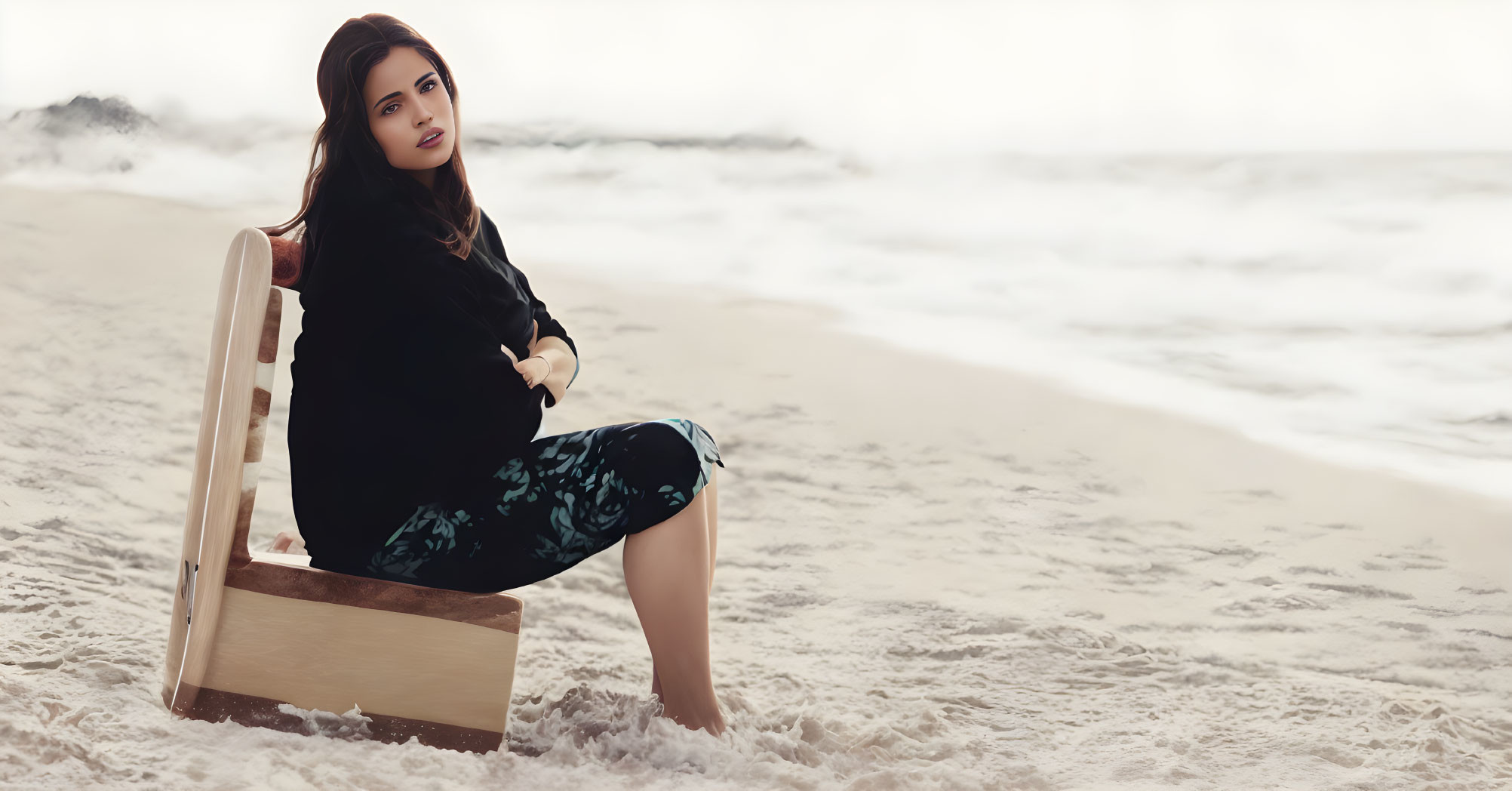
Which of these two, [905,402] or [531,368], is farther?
[905,402]

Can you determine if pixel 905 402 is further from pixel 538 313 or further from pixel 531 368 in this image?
pixel 531 368

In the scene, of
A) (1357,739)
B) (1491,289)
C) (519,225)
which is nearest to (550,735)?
(1357,739)

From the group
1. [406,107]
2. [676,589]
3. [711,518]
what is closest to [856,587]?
[711,518]

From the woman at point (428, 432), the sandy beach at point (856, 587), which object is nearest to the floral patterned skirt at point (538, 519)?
the woman at point (428, 432)

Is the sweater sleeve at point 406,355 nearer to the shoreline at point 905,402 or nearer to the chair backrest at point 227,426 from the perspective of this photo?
the chair backrest at point 227,426

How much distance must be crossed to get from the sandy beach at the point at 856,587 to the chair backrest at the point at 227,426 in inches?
A: 6.9

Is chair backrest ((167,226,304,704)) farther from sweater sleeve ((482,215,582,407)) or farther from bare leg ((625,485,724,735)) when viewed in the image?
bare leg ((625,485,724,735))

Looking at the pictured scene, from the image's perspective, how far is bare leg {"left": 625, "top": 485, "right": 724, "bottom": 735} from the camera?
4.53 feet

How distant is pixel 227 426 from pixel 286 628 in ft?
0.80

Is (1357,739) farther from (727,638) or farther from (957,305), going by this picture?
(957,305)

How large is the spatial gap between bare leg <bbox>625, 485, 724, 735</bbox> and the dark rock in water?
5933 millimetres

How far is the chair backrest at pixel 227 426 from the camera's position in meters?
1.33

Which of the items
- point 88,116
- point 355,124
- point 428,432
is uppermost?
point 88,116

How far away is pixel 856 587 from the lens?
2.59 meters
